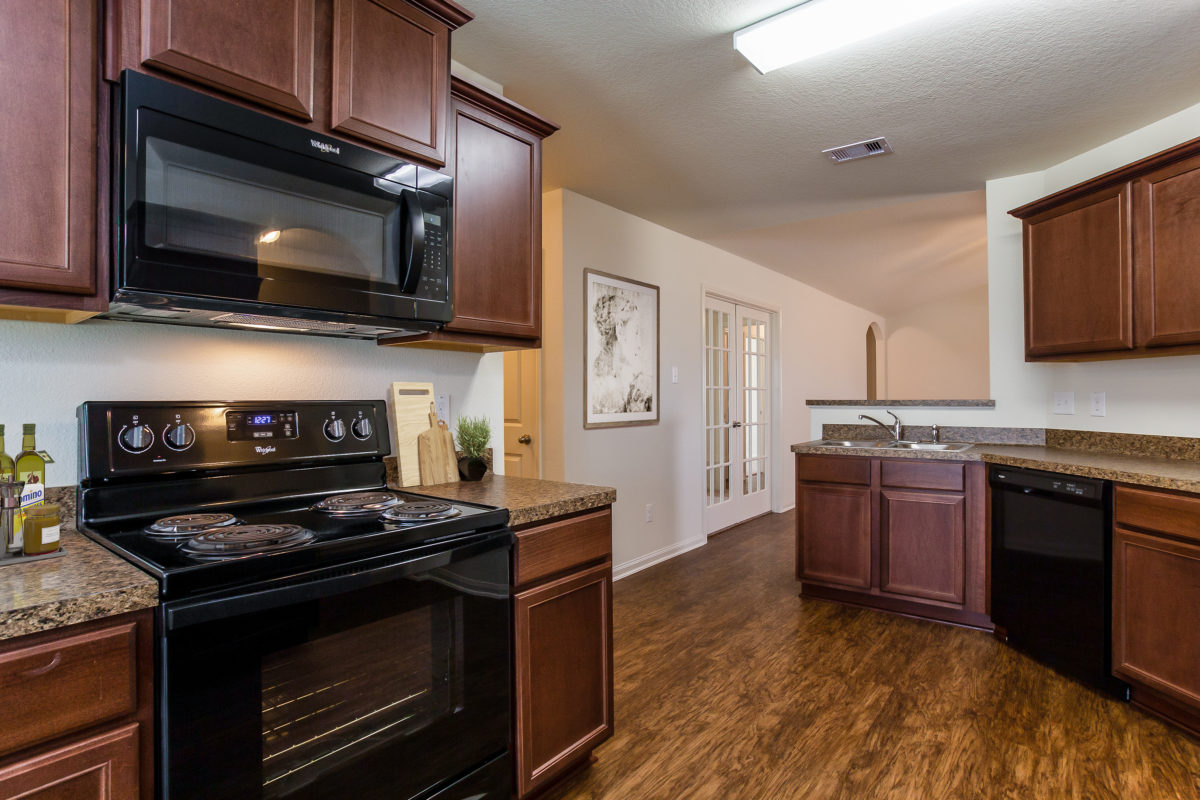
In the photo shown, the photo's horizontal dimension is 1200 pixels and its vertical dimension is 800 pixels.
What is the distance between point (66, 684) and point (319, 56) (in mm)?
1378

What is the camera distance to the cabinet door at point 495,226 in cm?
188

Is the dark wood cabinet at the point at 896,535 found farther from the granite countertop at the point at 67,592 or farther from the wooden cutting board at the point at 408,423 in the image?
the granite countertop at the point at 67,592

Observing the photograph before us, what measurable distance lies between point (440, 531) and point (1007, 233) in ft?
11.4

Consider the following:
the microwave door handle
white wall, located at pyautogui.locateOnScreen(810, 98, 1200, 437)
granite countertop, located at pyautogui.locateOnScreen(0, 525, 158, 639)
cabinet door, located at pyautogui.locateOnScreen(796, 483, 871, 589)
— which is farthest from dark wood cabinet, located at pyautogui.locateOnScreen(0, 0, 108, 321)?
white wall, located at pyautogui.locateOnScreen(810, 98, 1200, 437)

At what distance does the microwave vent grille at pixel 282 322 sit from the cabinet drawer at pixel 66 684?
0.76 m

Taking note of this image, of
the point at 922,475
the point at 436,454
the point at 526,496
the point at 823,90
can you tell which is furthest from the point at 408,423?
the point at 922,475

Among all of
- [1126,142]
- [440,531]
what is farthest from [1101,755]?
[1126,142]

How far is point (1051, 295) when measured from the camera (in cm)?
291

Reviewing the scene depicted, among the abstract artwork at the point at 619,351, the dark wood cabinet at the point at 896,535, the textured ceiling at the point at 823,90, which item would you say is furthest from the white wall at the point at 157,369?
the dark wood cabinet at the point at 896,535

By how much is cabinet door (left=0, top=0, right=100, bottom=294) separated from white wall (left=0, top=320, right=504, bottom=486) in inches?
13.4

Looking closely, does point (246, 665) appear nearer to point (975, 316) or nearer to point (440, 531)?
point (440, 531)

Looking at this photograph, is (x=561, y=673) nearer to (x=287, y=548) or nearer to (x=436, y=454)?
(x=436, y=454)

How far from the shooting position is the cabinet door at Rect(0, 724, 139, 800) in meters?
0.87

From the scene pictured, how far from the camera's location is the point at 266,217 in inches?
54.6
